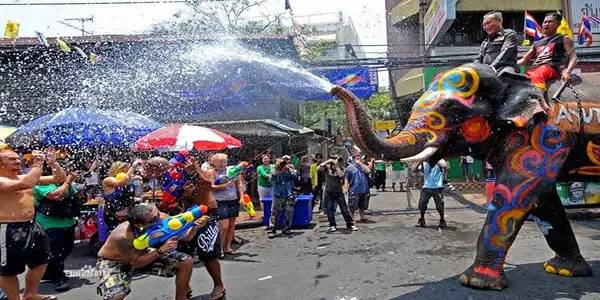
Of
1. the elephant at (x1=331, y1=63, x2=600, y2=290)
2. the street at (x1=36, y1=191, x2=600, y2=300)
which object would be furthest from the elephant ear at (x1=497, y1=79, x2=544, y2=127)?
the street at (x1=36, y1=191, x2=600, y2=300)

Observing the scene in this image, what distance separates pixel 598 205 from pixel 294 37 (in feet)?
29.4

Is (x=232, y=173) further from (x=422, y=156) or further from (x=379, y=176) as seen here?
(x=379, y=176)

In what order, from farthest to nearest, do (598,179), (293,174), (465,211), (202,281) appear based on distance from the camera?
(465,211) → (293,174) → (202,281) → (598,179)

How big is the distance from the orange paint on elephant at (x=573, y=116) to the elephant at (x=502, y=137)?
0.01 meters

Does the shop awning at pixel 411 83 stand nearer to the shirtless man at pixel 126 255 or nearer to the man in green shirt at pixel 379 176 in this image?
the man in green shirt at pixel 379 176

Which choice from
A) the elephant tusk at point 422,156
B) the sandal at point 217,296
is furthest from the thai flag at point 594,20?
the sandal at point 217,296

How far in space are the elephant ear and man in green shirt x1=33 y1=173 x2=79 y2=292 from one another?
521 cm

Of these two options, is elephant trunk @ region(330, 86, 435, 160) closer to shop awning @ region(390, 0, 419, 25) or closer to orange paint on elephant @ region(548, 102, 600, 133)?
orange paint on elephant @ region(548, 102, 600, 133)

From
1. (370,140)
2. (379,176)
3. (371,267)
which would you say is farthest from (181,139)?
(379,176)

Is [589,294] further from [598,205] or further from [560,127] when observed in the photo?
[598,205]

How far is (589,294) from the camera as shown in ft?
15.7

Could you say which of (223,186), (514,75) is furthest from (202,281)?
(514,75)

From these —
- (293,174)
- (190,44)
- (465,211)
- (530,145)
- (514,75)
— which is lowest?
(465,211)

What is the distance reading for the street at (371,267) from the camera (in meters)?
5.11
